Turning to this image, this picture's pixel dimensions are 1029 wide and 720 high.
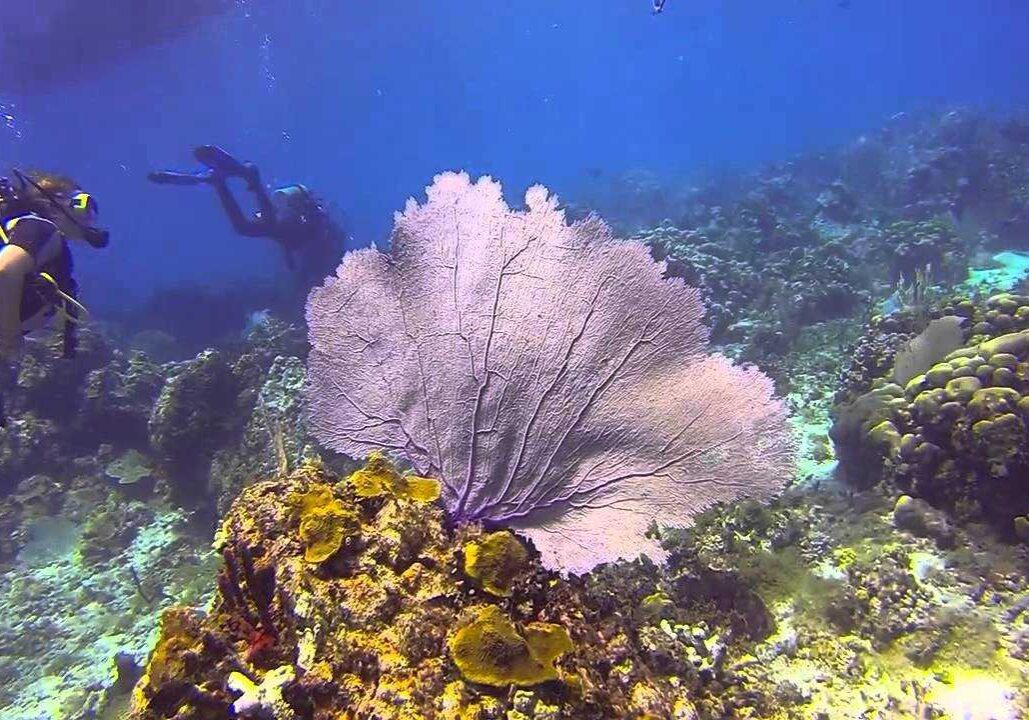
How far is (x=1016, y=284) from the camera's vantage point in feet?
34.9

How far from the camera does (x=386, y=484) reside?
10.9ft

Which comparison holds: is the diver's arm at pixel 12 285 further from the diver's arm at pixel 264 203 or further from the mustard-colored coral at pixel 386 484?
the diver's arm at pixel 264 203

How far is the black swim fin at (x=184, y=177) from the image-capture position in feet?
52.5

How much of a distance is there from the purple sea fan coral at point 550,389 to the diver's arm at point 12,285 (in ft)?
6.68

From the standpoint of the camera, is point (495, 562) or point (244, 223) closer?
point (495, 562)

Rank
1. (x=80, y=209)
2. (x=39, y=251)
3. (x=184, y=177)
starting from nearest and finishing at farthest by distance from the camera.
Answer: (x=39, y=251)
(x=80, y=209)
(x=184, y=177)

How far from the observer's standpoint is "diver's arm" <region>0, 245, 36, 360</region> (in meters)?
4.05

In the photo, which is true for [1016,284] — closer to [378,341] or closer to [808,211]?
[808,211]

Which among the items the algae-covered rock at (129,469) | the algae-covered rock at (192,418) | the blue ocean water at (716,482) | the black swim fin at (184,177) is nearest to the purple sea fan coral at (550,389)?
the blue ocean water at (716,482)

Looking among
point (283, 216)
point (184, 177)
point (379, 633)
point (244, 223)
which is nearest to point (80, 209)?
point (379, 633)

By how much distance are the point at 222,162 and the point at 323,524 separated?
15782mm

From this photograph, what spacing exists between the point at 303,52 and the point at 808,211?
5492 centimetres

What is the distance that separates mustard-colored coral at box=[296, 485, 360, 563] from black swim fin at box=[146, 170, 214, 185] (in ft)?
51.1

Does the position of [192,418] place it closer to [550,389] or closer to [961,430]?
[550,389]
